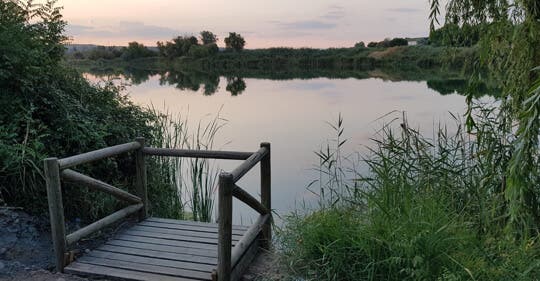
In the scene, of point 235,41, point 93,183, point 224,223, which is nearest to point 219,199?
point 224,223

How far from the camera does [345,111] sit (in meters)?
15.7

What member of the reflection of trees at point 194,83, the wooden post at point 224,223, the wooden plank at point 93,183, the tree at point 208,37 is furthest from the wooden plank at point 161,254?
the tree at point 208,37

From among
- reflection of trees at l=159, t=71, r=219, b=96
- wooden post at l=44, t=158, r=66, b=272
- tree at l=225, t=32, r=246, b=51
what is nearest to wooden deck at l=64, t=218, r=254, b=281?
wooden post at l=44, t=158, r=66, b=272

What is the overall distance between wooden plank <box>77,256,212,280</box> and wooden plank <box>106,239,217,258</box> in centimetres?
30

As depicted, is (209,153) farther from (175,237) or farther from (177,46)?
(177,46)

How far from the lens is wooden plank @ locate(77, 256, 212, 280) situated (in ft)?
11.3

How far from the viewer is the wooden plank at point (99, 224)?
12.1 feet

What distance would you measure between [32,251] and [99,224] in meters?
0.65

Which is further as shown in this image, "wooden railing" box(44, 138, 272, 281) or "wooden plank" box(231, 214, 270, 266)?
"wooden plank" box(231, 214, 270, 266)

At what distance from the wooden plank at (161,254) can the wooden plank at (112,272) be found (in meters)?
0.30

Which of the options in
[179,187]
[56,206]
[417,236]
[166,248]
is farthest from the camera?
[179,187]

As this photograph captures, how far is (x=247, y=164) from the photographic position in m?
3.71

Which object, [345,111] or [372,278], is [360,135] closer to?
[345,111]

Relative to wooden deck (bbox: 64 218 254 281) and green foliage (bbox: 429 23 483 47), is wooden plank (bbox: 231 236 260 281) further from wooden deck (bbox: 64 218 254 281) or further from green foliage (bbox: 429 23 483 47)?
green foliage (bbox: 429 23 483 47)
